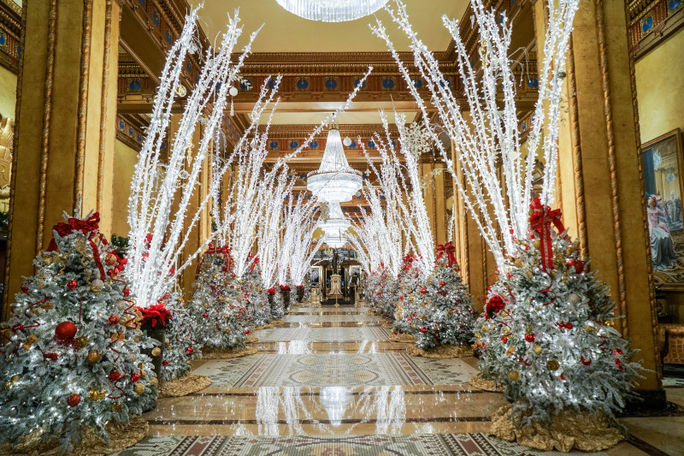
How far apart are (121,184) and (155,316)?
269 inches

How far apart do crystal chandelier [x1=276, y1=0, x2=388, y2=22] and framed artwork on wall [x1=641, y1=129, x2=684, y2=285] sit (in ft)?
13.5

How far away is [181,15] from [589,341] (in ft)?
18.7

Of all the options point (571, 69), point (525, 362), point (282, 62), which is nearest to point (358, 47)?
point (282, 62)

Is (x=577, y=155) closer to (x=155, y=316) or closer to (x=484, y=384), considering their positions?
(x=484, y=384)

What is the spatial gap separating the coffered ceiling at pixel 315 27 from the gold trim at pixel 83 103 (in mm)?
2224

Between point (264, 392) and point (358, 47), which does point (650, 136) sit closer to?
point (358, 47)

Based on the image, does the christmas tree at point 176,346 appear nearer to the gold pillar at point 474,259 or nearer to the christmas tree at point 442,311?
the christmas tree at point 442,311

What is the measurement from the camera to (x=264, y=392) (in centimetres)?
367

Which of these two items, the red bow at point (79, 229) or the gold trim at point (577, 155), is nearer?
the red bow at point (79, 229)

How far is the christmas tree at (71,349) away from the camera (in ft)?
7.75

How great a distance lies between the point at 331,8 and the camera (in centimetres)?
288

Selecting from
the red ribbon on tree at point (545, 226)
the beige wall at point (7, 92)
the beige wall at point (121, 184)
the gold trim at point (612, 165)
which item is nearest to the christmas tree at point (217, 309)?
the beige wall at point (7, 92)

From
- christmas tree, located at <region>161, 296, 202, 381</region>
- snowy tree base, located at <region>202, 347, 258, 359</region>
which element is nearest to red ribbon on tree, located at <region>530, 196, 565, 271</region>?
christmas tree, located at <region>161, 296, 202, 381</region>

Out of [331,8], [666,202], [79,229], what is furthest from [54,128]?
[666,202]
